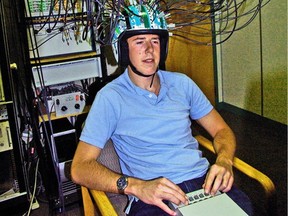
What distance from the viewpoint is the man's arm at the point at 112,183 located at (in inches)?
41.8

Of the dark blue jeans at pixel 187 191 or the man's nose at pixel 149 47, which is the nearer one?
the dark blue jeans at pixel 187 191

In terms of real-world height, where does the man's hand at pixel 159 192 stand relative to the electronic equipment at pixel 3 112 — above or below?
below

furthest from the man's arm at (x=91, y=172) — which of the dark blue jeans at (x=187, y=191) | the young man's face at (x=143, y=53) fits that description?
the young man's face at (x=143, y=53)

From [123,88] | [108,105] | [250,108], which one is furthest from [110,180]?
[250,108]

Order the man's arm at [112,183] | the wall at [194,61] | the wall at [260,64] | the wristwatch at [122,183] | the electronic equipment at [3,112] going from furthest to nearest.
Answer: the wall at [194,61] < the wall at [260,64] < the electronic equipment at [3,112] < the wristwatch at [122,183] < the man's arm at [112,183]

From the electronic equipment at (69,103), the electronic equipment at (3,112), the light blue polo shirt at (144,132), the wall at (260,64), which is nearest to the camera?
the light blue polo shirt at (144,132)

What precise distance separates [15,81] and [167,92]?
127cm

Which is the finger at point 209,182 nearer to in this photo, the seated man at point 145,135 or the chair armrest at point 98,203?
the seated man at point 145,135

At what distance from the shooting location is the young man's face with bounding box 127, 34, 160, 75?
138 cm

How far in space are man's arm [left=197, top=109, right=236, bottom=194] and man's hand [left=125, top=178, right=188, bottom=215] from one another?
130mm

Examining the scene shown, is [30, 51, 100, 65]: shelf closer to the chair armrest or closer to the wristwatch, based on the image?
the chair armrest

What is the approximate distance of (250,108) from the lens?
346 centimetres

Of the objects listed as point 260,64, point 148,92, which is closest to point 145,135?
point 148,92

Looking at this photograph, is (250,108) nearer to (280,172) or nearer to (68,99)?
(280,172)
